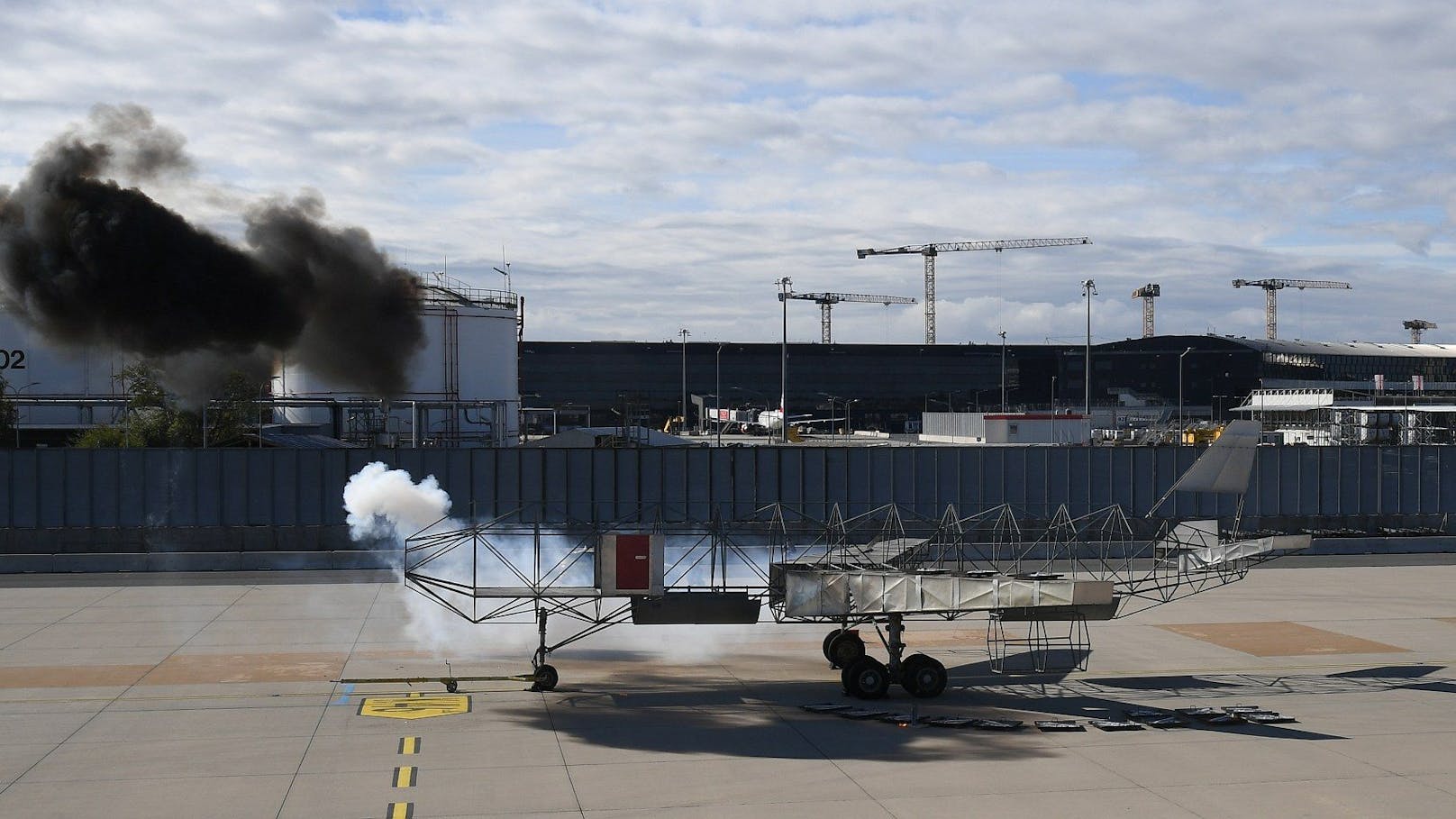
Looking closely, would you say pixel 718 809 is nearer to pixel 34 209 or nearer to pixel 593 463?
pixel 34 209

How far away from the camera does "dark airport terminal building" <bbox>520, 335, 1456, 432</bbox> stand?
155875 mm

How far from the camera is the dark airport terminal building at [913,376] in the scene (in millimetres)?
155875

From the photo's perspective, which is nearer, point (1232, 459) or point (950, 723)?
point (950, 723)

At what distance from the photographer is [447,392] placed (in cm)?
7200

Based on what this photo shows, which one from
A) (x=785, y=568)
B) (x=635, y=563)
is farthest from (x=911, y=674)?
(x=635, y=563)

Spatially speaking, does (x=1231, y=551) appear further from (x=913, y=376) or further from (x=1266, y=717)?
(x=913, y=376)

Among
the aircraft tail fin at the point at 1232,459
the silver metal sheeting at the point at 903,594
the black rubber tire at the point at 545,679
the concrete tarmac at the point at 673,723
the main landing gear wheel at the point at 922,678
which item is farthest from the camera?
the aircraft tail fin at the point at 1232,459

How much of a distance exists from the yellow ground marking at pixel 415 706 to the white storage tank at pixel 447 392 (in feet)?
127

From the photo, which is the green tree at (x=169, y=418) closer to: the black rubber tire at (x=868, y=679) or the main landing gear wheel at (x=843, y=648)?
the main landing gear wheel at (x=843, y=648)

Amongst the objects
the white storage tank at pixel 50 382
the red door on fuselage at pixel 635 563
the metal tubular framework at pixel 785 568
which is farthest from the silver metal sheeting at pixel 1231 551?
the white storage tank at pixel 50 382

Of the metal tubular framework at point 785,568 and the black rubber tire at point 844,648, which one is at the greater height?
the metal tubular framework at point 785,568

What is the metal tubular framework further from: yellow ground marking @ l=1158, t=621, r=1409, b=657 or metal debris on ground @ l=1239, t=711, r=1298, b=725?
metal debris on ground @ l=1239, t=711, r=1298, b=725

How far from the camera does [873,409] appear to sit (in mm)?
162625

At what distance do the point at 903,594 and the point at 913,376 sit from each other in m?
141
